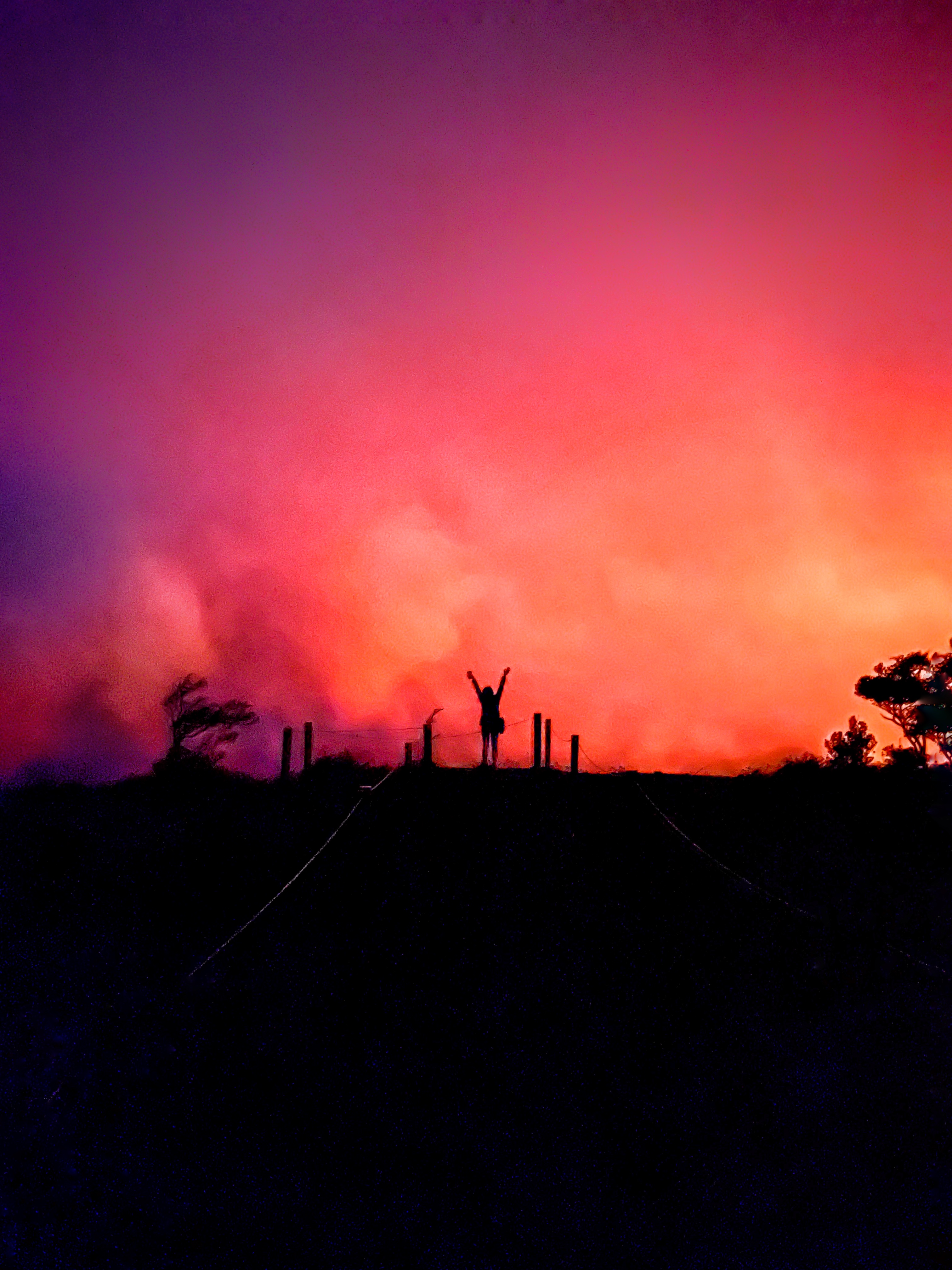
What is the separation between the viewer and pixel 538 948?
10414 mm

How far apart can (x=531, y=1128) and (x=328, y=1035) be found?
7.73 feet

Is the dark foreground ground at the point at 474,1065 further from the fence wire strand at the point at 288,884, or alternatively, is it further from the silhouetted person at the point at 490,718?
the silhouetted person at the point at 490,718

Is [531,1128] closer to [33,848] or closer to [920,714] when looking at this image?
[920,714]

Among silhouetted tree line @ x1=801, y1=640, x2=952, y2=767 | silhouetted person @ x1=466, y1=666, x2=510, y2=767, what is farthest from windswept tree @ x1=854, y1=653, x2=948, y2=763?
silhouetted person @ x1=466, y1=666, x2=510, y2=767

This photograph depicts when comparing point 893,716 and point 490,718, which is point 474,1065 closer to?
point 490,718

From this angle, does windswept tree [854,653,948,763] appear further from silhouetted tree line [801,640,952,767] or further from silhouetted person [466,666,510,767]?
silhouetted person [466,666,510,767]

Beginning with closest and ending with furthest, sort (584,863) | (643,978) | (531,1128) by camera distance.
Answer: (531,1128) < (643,978) < (584,863)

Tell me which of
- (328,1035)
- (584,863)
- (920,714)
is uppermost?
(920,714)

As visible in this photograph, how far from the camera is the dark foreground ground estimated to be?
5047 mm

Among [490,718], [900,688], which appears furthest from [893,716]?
[490,718]

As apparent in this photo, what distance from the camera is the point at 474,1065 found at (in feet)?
23.8

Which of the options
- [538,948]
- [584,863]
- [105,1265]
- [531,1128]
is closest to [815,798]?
[584,863]

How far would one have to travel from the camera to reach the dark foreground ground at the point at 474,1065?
16.6 feet

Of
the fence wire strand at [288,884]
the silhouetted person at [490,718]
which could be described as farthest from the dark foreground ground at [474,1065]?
the silhouetted person at [490,718]
